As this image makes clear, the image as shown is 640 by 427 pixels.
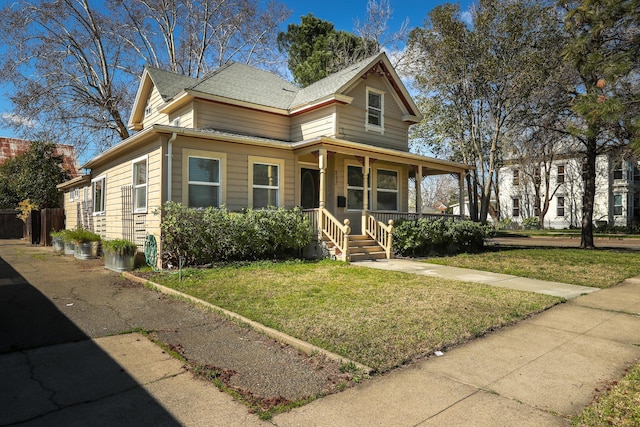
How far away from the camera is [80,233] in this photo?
42.1 feet

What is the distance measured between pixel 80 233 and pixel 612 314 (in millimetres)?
14049

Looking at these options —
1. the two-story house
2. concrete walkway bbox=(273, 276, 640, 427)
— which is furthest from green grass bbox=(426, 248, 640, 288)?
concrete walkway bbox=(273, 276, 640, 427)

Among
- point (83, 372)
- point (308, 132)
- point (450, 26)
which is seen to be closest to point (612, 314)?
point (83, 372)

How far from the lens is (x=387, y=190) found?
51.9 feet

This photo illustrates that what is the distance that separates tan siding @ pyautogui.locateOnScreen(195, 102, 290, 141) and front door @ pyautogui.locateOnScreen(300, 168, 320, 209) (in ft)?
6.17

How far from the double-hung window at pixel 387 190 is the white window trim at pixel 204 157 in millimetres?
6360

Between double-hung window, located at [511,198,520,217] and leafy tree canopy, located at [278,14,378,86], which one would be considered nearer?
leafy tree canopy, located at [278,14,378,86]

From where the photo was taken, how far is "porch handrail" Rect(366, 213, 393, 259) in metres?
Answer: 12.3

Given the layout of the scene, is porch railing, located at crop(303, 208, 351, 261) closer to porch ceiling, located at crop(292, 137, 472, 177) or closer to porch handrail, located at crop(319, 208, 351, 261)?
porch handrail, located at crop(319, 208, 351, 261)

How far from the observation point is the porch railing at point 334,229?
11.2 meters

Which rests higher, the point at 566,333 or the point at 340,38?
the point at 340,38

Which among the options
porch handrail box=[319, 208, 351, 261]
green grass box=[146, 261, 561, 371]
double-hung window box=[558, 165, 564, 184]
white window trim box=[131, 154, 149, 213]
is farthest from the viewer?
double-hung window box=[558, 165, 564, 184]

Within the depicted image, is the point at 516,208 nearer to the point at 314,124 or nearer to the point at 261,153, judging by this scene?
the point at 314,124

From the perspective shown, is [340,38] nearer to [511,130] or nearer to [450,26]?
[450,26]
